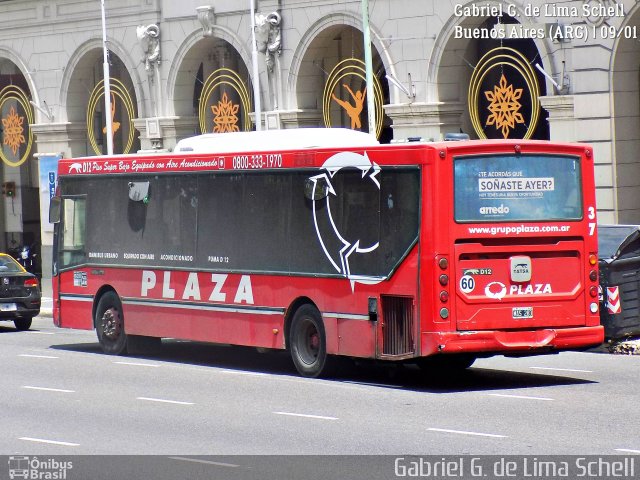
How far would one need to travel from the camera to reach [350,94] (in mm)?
A: 34719

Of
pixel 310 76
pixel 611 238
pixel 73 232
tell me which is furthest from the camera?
pixel 310 76

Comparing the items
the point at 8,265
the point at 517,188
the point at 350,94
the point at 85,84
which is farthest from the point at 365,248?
the point at 85,84

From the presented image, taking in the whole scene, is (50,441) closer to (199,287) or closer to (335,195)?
(335,195)

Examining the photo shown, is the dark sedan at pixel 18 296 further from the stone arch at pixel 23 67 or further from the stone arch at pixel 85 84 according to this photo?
the stone arch at pixel 23 67

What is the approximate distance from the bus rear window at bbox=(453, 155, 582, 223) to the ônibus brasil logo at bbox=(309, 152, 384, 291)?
1.12 m

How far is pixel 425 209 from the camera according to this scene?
15859 millimetres

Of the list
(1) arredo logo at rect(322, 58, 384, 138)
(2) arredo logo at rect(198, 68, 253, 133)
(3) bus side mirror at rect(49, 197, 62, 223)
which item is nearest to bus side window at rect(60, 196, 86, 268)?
(3) bus side mirror at rect(49, 197, 62, 223)

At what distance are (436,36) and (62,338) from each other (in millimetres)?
11268

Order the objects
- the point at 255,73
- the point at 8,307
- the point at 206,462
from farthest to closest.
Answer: the point at 255,73
the point at 8,307
the point at 206,462

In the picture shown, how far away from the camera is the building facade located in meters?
28.2

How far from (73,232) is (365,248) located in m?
6.97

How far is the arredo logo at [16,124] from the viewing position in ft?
143

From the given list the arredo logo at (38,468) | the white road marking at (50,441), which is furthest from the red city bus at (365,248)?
the arredo logo at (38,468)

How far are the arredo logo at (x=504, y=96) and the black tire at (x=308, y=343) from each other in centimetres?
1307
